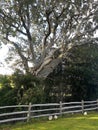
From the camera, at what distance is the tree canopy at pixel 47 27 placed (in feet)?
87.0

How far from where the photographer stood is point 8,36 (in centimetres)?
2792

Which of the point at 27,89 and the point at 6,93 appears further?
the point at 27,89

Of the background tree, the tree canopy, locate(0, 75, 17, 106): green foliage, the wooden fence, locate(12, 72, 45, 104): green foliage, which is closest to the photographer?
the wooden fence

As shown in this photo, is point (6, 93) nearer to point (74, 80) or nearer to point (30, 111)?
point (30, 111)

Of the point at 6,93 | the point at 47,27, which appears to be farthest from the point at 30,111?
the point at 47,27

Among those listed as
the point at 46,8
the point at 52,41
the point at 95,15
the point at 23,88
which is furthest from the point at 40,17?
the point at 23,88

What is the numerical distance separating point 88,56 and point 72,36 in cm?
234

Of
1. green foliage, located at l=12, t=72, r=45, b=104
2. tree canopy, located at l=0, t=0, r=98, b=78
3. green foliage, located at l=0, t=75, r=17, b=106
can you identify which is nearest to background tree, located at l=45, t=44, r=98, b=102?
tree canopy, located at l=0, t=0, r=98, b=78

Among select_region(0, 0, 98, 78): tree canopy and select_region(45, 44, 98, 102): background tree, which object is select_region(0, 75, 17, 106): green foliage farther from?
select_region(45, 44, 98, 102): background tree

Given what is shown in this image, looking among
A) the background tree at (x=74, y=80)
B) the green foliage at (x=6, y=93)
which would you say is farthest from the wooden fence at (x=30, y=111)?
the background tree at (x=74, y=80)

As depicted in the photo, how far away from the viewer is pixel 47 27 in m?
28.4

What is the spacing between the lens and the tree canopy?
87.0 ft

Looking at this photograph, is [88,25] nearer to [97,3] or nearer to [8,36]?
[97,3]

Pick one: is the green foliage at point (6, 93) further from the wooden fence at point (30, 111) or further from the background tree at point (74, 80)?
the background tree at point (74, 80)
